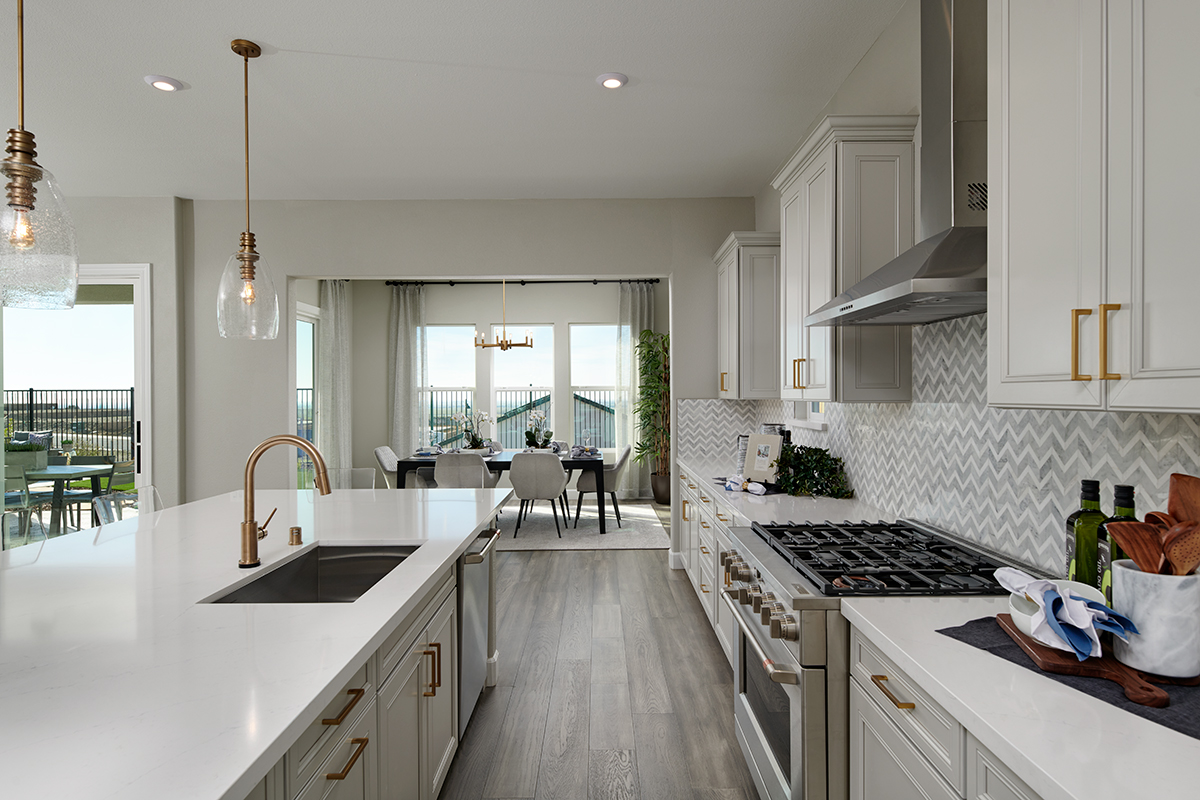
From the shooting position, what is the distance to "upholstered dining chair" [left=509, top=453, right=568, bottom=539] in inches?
238

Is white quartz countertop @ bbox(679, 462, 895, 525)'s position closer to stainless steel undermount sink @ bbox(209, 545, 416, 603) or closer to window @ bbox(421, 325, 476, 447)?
stainless steel undermount sink @ bbox(209, 545, 416, 603)

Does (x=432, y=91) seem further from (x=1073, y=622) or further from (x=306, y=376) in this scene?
(x=306, y=376)

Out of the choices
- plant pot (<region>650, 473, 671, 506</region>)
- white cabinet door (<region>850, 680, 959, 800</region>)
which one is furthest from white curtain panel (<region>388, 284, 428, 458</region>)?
white cabinet door (<region>850, 680, 959, 800</region>)

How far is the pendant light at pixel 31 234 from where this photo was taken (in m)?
1.37

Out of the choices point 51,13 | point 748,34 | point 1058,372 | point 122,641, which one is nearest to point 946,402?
point 1058,372

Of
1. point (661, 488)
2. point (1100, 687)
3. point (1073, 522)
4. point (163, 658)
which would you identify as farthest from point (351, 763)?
point (661, 488)

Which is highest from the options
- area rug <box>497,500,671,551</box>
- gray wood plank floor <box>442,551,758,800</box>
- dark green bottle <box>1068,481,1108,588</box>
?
dark green bottle <box>1068,481,1108,588</box>

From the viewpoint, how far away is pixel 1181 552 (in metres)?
1.08

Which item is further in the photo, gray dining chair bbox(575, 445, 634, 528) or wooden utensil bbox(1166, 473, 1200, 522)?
gray dining chair bbox(575, 445, 634, 528)

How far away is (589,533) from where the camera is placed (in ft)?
20.8

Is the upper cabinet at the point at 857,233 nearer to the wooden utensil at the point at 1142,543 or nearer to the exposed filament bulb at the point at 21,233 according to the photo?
the wooden utensil at the point at 1142,543

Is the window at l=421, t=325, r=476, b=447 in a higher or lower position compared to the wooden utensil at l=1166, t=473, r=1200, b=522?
higher

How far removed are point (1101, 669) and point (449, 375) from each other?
7883mm

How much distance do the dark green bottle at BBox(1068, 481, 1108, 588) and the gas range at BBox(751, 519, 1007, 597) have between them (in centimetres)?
26
